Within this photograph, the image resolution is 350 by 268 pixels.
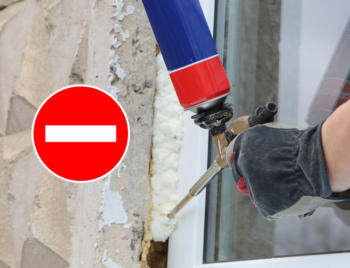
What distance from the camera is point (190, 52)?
591 millimetres

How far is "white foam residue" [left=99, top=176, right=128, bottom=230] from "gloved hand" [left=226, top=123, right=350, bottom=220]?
376 millimetres

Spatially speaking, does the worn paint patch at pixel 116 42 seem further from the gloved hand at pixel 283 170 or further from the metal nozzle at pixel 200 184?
the gloved hand at pixel 283 170

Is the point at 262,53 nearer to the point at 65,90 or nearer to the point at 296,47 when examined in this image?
the point at 296,47

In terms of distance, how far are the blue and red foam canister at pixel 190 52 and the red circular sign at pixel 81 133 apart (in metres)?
0.25

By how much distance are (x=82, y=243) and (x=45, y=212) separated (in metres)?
0.13

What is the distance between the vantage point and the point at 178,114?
90 centimetres

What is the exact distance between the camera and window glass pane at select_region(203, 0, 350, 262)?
1.90 ft

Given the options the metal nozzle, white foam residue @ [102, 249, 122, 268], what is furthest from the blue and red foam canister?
white foam residue @ [102, 249, 122, 268]

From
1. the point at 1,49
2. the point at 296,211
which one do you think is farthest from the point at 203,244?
the point at 1,49

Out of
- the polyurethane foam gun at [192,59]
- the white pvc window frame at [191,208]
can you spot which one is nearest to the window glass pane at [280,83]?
the white pvc window frame at [191,208]

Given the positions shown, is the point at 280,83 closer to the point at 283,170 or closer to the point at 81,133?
the point at 283,170

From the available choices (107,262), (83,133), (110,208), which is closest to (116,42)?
(83,133)

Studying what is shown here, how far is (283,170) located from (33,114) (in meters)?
0.66

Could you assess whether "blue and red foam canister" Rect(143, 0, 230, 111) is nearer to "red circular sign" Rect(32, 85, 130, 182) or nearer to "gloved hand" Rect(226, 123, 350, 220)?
"gloved hand" Rect(226, 123, 350, 220)
